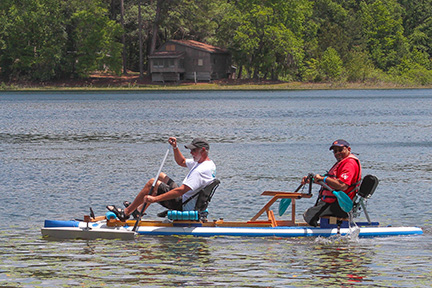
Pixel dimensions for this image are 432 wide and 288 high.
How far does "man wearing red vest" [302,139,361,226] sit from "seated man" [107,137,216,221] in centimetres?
181

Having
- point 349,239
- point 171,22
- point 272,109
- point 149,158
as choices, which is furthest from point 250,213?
point 171,22

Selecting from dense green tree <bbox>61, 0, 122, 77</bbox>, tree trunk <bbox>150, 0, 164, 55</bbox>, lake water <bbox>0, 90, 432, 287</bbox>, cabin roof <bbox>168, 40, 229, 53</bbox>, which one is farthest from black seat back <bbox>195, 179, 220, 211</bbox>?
cabin roof <bbox>168, 40, 229, 53</bbox>

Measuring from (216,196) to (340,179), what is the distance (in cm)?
737

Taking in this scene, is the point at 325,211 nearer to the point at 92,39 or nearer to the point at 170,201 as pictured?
the point at 170,201

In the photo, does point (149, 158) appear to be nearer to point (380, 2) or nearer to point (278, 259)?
point (278, 259)

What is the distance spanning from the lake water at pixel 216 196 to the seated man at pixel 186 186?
27.8 inches

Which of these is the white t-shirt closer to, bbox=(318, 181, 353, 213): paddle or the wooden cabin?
bbox=(318, 181, 353, 213): paddle

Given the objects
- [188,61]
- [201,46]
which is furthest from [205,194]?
[188,61]

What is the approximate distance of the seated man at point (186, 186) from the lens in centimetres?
1381

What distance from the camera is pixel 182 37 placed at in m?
116

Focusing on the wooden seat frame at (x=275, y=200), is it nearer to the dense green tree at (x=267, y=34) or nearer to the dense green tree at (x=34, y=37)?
the dense green tree at (x=267, y=34)

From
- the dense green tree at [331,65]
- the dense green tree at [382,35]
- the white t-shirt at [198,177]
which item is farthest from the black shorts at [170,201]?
the dense green tree at [382,35]

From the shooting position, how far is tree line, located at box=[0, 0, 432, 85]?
105438 millimetres

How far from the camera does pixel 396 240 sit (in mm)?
14336
